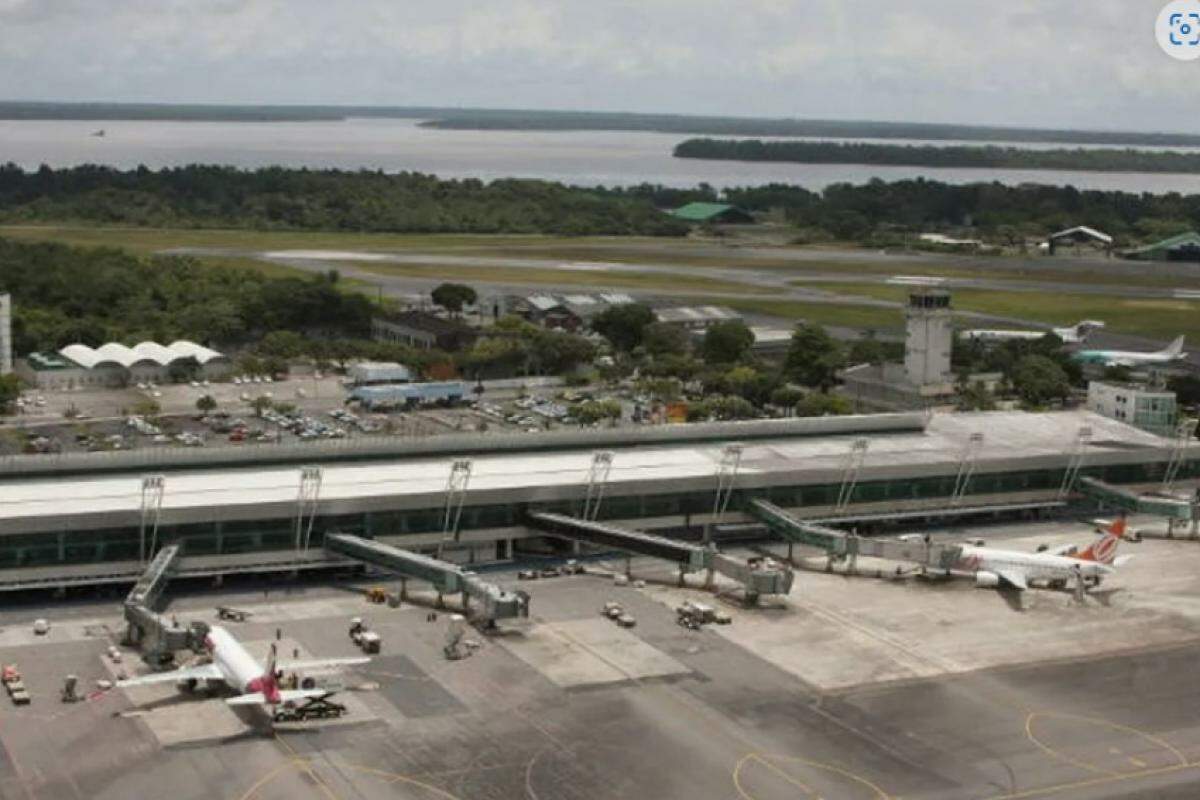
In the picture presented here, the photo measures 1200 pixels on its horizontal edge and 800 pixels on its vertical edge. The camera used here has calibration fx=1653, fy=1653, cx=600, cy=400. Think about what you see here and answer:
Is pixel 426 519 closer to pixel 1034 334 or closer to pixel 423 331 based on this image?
pixel 423 331

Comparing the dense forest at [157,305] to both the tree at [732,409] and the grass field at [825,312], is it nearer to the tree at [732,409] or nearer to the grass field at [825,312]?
the grass field at [825,312]

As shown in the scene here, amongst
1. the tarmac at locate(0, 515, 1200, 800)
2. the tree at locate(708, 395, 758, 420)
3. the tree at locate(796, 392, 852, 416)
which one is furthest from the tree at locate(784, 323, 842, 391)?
the tarmac at locate(0, 515, 1200, 800)

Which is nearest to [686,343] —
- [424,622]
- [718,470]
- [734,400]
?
[734,400]

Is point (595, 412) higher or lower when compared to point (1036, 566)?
lower

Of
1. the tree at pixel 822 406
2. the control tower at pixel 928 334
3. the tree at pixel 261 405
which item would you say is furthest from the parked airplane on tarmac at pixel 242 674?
the control tower at pixel 928 334

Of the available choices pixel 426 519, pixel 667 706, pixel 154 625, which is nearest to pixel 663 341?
pixel 426 519

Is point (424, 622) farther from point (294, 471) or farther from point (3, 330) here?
point (3, 330)

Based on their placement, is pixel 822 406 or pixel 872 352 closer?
pixel 822 406
